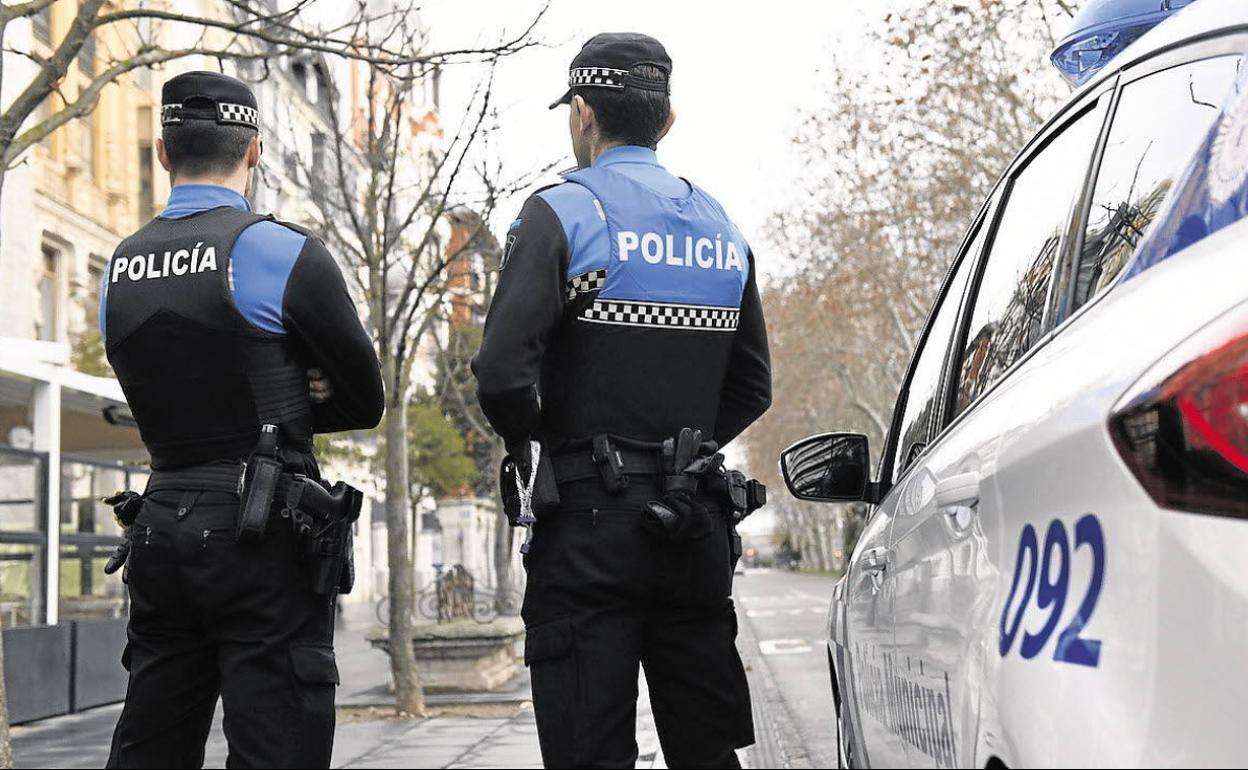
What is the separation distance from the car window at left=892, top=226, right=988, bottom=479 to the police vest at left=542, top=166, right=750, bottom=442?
1.65 ft

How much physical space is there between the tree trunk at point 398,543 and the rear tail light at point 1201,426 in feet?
45.4

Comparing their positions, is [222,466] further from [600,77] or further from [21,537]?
[21,537]

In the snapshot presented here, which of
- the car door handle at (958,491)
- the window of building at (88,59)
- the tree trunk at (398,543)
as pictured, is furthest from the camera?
the window of building at (88,59)

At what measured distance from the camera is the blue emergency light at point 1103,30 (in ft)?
13.2

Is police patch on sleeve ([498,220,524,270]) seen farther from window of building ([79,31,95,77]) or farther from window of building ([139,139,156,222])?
window of building ([139,139,156,222])

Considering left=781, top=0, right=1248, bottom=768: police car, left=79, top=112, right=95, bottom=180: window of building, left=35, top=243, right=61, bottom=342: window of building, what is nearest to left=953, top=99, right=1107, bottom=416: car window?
left=781, top=0, right=1248, bottom=768: police car

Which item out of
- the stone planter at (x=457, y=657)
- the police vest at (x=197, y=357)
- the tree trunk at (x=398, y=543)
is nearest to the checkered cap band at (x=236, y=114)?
the police vest at (x=197, y=357)

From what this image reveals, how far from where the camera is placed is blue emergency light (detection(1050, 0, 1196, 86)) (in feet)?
13.2

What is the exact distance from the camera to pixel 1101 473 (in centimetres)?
203

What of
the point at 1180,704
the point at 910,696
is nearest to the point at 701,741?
the point at 910,696

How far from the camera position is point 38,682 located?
1507 centimetres

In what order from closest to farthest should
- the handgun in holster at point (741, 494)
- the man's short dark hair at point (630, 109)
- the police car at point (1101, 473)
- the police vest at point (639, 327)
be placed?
the police car at point (1101, 473) → the police vest at point (639, 327) → the handgun in holster at point (741, 494) → the man's short dark hair at point (630, 109)

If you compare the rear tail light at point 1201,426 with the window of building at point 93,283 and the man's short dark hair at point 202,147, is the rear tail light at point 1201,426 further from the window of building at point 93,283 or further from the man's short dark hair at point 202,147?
the window of building at point 93,283

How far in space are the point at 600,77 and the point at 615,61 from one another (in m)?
0.05
